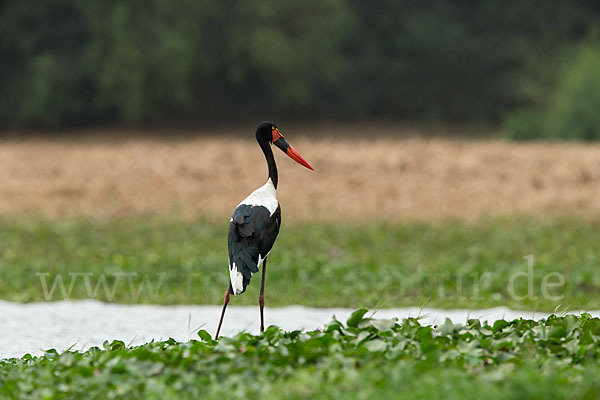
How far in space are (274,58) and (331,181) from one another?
13464 millimetres

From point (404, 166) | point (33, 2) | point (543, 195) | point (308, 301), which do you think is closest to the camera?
point (308, 301)

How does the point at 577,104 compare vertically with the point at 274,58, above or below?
below

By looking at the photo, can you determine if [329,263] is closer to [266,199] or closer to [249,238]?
[266,199]

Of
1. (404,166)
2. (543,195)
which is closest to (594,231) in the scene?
(543,195)

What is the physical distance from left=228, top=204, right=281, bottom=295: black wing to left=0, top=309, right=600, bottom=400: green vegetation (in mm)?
516

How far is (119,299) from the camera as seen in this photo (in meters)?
10.6

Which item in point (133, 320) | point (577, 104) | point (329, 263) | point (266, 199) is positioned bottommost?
point (133, 320)

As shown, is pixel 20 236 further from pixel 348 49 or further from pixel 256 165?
pixel 348 49

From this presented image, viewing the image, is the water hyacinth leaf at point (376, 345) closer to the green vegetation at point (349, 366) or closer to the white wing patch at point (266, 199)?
the green vegetation at point (349, 366)

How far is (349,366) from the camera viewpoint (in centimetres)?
496

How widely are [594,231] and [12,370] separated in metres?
11.5

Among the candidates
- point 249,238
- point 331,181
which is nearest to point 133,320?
point 249,238

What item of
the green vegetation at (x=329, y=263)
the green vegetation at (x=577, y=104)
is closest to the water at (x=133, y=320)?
the green vegetation at (x=329, y=263)

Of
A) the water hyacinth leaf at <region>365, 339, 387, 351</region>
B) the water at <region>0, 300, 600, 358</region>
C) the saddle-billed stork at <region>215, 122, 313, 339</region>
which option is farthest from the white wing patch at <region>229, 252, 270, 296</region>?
the water at <region>0, 300, 600, 358</region>
